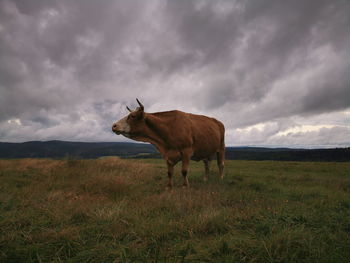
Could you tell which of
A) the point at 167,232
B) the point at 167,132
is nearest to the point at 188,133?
the point at 167,132

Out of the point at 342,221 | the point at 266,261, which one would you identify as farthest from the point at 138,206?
the point at 342,221

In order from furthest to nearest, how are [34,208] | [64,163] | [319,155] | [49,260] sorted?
[319,155], [64,163], [34,208], [49,260]

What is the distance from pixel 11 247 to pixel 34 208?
2035 millimetres

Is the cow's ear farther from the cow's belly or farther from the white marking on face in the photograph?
the cow's belly

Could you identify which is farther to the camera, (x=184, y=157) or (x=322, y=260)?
(x=184, y=157)

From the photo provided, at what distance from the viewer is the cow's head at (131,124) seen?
7305 millimetres

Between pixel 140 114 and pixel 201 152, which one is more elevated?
pixel 140 114

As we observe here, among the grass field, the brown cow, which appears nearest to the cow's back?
the brown cow

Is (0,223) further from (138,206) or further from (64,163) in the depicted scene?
(64,163)

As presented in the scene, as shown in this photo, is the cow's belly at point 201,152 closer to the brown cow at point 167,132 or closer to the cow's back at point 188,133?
the cow's back at point 188,133

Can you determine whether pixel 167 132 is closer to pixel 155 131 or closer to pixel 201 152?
pixel 155 131

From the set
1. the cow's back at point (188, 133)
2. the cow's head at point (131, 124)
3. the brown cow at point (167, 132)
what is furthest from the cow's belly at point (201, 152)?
the cow's head at point (131, 124)

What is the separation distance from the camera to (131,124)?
7453mm

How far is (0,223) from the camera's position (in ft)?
11.4
